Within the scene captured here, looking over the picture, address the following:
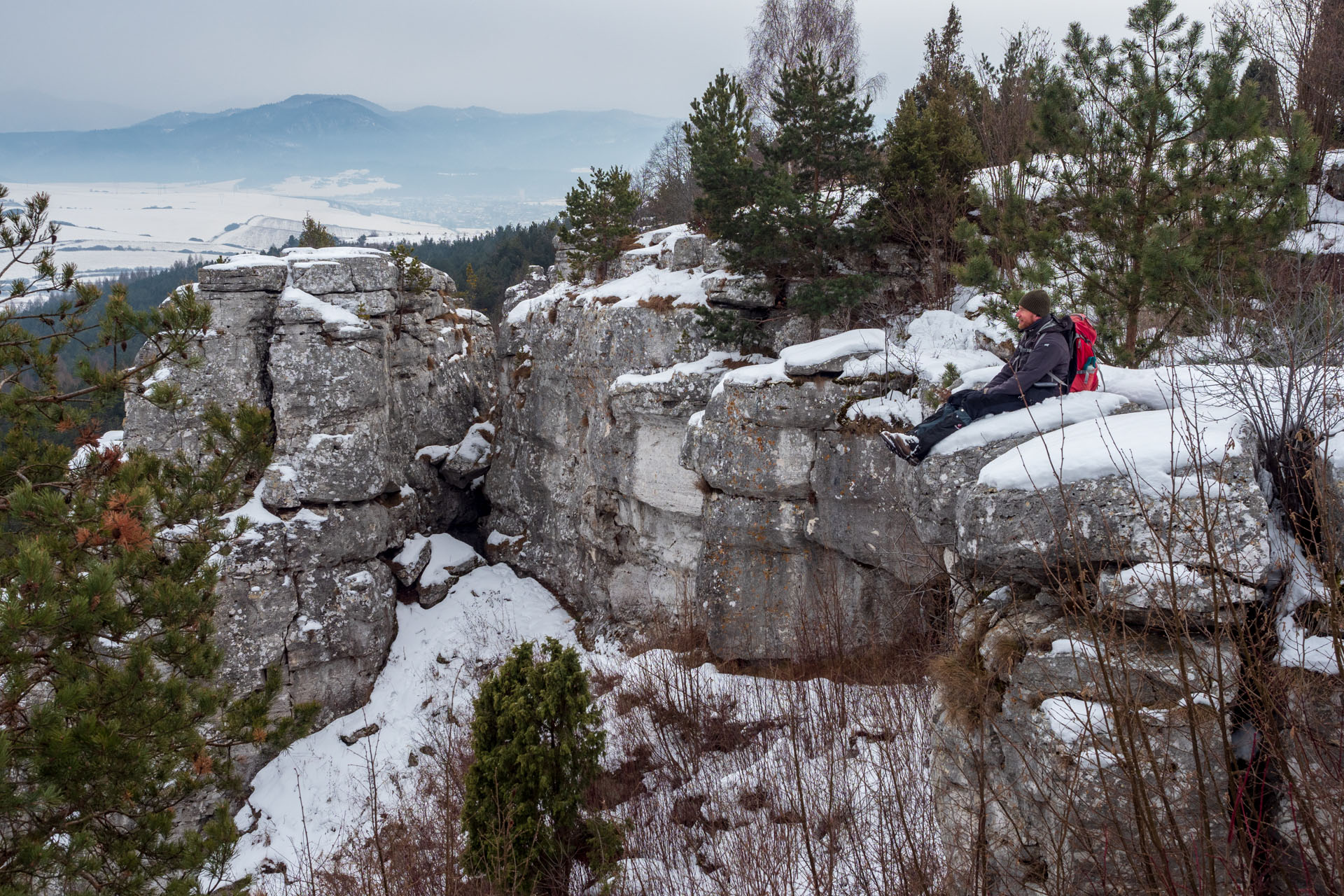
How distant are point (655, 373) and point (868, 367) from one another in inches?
224

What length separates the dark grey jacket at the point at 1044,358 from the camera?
22.4 ft

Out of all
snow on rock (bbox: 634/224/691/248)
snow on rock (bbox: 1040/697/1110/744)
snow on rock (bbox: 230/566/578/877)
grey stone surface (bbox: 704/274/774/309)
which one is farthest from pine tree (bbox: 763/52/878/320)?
snow on rock (bbox: 230/566/578/877)

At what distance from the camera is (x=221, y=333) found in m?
17.4

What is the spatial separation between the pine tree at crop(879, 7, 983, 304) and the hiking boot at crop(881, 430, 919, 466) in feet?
23.9

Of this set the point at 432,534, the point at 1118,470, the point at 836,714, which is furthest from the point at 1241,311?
the point at 432,534

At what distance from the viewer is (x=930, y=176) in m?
13.8

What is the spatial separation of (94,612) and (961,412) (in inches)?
271

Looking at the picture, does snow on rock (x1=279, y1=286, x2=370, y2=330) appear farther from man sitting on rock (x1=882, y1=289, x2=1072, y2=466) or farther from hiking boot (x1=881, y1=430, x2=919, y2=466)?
man sitting on rock (x1=882, y1=289, x2=1072, y2=466)

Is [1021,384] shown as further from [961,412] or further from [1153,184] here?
[1153,184]

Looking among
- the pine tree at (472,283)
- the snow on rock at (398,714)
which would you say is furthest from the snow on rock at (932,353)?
the pine tree at (472,283)

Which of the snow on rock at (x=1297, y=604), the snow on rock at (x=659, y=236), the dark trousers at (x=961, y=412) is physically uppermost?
the snow on rock at (x=659, y=236)

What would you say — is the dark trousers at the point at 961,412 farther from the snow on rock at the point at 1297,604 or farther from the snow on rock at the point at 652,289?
the snow on rock at the point at 652,289

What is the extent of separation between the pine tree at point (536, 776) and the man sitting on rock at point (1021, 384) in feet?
13.6

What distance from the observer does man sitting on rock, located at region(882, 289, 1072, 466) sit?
685 centimetres
